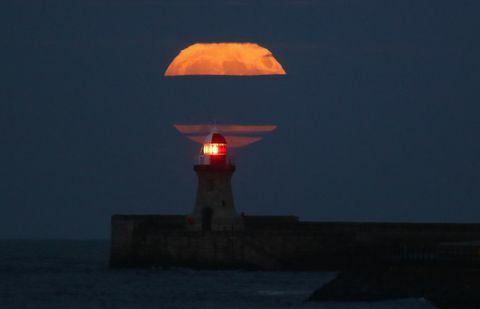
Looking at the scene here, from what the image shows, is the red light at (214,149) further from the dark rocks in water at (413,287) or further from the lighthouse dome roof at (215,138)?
the dark rocks in water at (413,287)

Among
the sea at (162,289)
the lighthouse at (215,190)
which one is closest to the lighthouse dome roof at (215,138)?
the lighthouse at (215,190)

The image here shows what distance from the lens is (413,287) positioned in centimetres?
5416

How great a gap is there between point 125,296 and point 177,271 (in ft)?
37.1

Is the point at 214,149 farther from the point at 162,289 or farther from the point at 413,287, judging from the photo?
the point at 413,287

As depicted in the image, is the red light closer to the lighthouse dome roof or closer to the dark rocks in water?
the lighthouse dome roof

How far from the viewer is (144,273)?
238ft

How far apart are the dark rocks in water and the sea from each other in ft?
1.53

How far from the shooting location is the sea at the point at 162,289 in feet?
188

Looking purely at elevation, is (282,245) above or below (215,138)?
below

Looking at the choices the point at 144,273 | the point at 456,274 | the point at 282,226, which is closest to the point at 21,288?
the point at 144,273

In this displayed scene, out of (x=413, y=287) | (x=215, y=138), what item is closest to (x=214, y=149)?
(x=215, y=138)

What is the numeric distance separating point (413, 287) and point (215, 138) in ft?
69.0

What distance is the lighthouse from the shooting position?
73.0 meters

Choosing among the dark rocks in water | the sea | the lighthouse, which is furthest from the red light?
the dark rocks in water
